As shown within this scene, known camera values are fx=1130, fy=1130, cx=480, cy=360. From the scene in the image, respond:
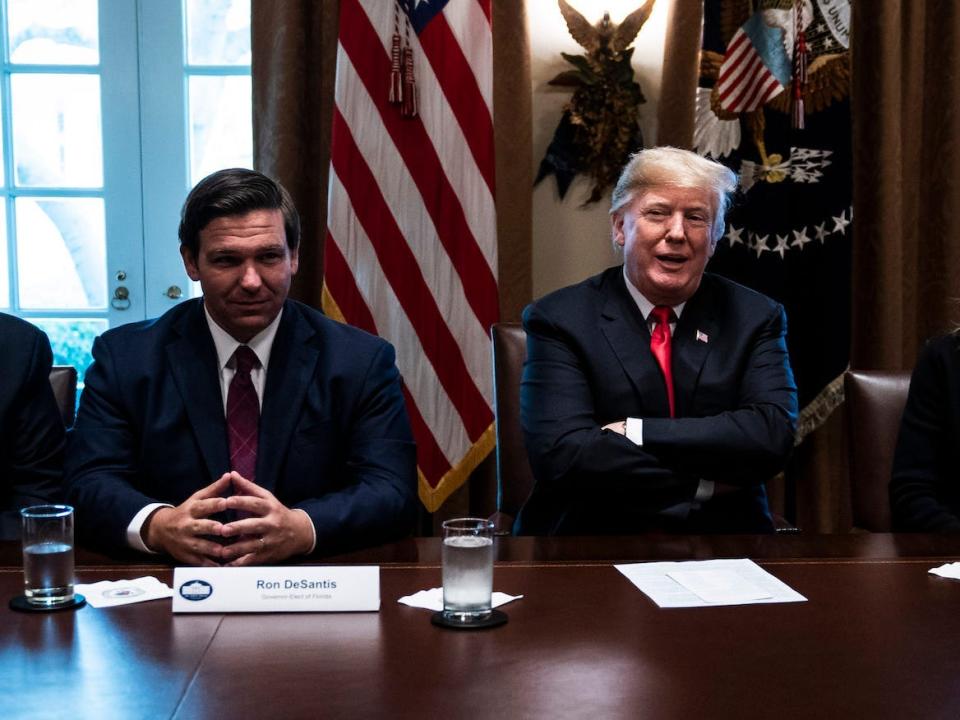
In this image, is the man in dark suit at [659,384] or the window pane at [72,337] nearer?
the man in dark suit at [659,384]

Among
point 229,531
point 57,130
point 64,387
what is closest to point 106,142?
point 57,130

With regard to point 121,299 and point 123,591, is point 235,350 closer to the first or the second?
point 123,591

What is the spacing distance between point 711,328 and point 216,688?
5.42 feet

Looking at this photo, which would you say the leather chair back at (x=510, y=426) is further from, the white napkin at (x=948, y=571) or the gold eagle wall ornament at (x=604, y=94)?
the gold eagle wall ornament at (x=604, y=94)

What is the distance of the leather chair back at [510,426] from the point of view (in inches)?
106

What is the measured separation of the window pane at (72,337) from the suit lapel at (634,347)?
2189mm

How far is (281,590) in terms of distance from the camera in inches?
60.7

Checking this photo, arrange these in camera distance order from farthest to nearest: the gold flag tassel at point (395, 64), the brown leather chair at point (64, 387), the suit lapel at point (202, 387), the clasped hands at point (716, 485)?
the gold flag tassel at point (395, 64), the brown leather chair at point (64, 387), the clasped hands at point (716, 485), the suit lapel at point (202, 387)

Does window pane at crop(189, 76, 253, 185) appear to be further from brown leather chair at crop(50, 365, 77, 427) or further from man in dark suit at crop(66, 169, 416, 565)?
man in dark suit at crop(66, 169, 416, 565)

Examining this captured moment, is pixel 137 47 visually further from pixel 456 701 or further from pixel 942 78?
pixel 456 701

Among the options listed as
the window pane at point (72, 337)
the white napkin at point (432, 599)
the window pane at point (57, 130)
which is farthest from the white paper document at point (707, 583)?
the window pane at point (57, 130)

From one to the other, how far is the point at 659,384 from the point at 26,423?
135cm

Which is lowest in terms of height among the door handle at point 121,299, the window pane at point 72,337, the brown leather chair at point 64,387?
the brown leather chair at point 64,387

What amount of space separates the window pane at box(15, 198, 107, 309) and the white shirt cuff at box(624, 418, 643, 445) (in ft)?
7.71
